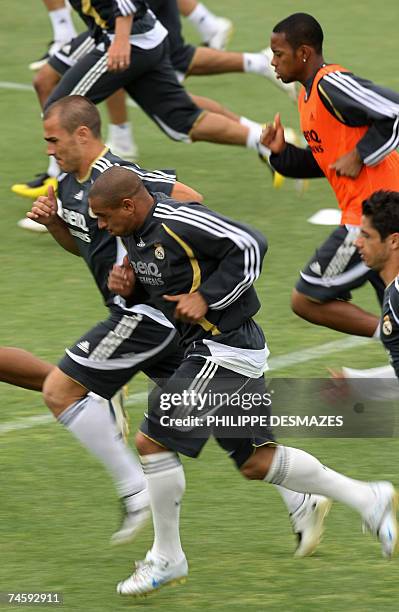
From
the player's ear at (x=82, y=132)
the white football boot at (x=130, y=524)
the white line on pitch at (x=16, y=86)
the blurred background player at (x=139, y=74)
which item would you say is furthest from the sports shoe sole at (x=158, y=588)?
the white line on pitch at (x=16, y=86)

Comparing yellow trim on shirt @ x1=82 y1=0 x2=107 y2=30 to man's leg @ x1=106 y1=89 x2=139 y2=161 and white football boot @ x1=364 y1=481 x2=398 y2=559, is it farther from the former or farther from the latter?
white football boot @ x1=364 y1=481 x2=398 y2=559

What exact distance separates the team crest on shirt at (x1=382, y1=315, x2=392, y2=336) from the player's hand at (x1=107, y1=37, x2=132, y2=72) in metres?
4.26

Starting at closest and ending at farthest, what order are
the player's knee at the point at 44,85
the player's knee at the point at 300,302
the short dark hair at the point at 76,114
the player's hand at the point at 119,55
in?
the short dark hair at the point at 76,114 → the player's knee at the point at 300,302 → the player's hand at the point at 119,55 → the player's knee at the point at 44,85

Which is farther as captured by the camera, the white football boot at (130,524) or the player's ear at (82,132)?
the player's ear at (82,132)

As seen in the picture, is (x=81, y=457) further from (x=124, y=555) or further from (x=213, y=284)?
(x=213, y=284)

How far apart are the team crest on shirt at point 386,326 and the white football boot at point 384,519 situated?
608 mm

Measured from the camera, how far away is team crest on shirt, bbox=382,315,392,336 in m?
5.48

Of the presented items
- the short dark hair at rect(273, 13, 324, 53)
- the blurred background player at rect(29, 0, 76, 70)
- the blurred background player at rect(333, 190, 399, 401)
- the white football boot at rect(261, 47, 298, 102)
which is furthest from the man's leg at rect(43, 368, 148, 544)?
the blurred background player at rect(29, 0, 76, 70)

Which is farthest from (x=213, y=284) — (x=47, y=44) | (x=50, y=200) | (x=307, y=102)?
(x=47, y=44)

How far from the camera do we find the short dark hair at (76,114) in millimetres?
6246

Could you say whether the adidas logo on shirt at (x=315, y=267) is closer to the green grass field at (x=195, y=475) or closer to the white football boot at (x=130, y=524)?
the green grass field at (x=195, y=475)

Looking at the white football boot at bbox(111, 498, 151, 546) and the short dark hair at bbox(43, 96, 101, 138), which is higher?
the short dark hair at bbox(43, 96, 101, 138)

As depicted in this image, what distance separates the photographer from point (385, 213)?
220 inches

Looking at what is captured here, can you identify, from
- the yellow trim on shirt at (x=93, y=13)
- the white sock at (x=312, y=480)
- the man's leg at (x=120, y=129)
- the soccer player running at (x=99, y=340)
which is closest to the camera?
the white sock at (x=312, y=480)
